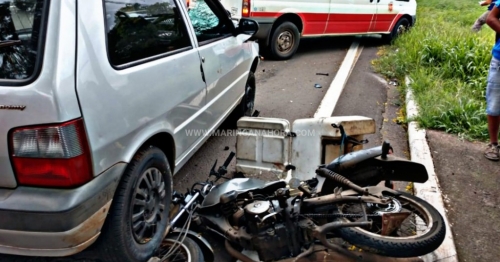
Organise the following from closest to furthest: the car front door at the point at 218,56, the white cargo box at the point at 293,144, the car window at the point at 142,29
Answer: the car window at the point at 142,29
the white cargo box at the point at 293,144
the car front door at the point at 218,56

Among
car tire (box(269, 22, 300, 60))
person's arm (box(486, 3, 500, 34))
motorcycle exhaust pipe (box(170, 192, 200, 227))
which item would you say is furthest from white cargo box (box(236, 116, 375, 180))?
car tire (box(269, 22, 300, 60))

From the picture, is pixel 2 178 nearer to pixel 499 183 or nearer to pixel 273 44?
pixel 499 183

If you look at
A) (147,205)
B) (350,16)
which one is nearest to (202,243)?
(147,205)

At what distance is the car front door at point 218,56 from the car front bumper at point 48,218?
5.41 feet

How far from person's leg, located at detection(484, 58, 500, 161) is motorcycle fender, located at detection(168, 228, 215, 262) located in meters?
2.98

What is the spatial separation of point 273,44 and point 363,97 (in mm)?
2936

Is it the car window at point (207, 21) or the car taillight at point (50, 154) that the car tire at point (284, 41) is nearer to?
the car window at point (207, 21)

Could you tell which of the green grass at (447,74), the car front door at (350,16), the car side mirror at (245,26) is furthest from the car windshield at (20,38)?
the car front door at (350,16)

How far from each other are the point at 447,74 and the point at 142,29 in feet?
18.5

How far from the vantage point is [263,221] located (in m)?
2.42

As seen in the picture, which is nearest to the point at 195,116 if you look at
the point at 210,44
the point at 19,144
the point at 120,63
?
the point at 210,44

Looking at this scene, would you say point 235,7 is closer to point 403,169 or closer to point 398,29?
point 398,29

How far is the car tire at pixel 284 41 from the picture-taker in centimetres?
863

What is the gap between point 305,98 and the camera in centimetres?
634
